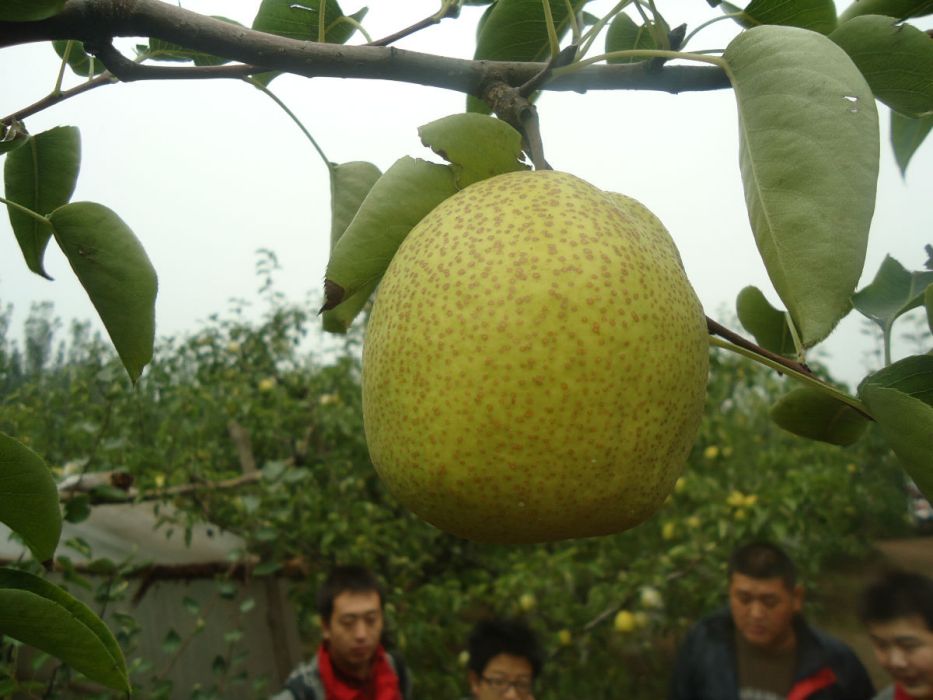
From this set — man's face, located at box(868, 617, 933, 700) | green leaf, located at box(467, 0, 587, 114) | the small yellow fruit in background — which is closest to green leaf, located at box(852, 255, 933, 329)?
green leaf, located at box(467, 0, 587, 114)

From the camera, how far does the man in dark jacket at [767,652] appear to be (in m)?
2.52

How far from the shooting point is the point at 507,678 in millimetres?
2664

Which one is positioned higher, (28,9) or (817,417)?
(28,9)

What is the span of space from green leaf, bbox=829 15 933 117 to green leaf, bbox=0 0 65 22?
0.52 meters

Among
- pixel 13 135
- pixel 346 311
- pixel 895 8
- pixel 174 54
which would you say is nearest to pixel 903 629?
pixel 895 8

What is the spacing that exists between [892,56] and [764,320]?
30 centimetres

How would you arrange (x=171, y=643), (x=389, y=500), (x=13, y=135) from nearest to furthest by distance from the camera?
(x=13, y=135)
(x=171, y=643)
(x=389, y=500)

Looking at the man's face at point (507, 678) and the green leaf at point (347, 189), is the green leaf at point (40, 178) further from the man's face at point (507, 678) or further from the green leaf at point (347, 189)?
the man's face at point (507, 678)

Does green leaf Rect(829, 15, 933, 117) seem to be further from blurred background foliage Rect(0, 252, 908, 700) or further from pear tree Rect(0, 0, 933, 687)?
blurred background foliage Rect(0, 252, 908, 700)

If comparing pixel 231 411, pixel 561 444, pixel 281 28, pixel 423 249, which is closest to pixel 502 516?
pixel 561 444

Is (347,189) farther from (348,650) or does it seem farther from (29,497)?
(348,650)

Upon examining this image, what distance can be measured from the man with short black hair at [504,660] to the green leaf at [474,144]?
2301mm

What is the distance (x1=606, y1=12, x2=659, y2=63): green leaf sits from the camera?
0.92 metres

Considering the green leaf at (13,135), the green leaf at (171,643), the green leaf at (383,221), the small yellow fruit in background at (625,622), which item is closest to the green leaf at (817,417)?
the green leaf at (383,221)
